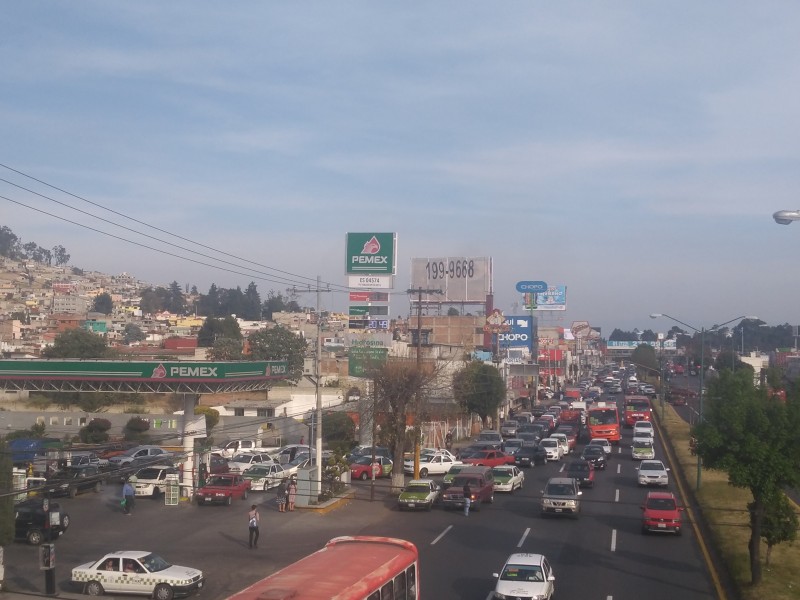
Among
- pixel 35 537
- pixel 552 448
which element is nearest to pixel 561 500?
pixel 35 537

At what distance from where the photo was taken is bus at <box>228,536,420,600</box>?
41.8 ft

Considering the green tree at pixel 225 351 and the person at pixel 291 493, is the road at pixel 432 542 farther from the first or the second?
the green tree at pixel 225 351

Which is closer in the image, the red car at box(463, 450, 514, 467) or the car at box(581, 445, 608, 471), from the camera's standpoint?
the red car at box(463, 450, 514, 467)

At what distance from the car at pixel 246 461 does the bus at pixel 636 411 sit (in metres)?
35.0

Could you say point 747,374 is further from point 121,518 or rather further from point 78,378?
point 78,378

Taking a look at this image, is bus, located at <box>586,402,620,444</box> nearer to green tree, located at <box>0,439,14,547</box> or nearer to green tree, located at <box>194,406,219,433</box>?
green tree, located at <box>194,406,219,433</box>

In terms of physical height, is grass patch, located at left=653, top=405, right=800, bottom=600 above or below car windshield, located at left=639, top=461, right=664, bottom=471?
below

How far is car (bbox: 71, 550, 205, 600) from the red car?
2468cm

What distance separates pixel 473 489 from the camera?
3503cm

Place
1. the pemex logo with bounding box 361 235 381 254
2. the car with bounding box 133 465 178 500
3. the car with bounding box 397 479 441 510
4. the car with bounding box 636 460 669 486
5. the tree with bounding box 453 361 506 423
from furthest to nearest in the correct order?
the pemex logo with bounding box 361 235 381 254
the tree with bounding box 453 361 506 423
the car with bounding box 636 460 669 486
the car with bounding box 133 465 178 500
the car with bounding box 397 479 441 510

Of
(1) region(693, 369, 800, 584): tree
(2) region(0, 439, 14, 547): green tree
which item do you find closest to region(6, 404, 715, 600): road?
(2) region(0, 439, 14, 547): green tree

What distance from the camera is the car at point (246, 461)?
4203cm

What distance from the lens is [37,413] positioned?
61062 mm

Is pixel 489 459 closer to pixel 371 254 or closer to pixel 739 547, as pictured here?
pixel 739 547
